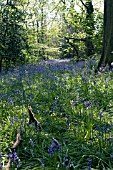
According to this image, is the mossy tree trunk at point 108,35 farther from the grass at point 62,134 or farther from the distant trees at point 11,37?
the distant trees at point 11,37

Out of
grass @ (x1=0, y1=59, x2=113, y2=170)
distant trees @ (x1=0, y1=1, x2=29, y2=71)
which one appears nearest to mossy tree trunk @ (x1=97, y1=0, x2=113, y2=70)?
grass @ (x1=0, y1=59, x2=113, y2=170)

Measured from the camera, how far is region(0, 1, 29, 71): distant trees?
507 inches

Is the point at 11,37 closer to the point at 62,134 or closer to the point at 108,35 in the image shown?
the point at 108,35

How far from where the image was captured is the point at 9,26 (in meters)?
12.9

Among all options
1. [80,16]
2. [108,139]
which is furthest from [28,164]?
[80,16]

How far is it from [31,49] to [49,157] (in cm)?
1134

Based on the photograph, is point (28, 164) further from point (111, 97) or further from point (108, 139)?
point (111, 97)

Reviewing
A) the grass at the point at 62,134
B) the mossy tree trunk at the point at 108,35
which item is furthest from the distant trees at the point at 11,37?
the grass at the point at 62,134

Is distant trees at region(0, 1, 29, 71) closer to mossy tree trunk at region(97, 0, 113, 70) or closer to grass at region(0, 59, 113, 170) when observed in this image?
mossy tree trunk at region(97, 0, 113, 70)

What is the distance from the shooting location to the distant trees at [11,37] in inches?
507

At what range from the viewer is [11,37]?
1292cm

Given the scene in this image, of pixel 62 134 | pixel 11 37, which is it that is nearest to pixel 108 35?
pixel 62 134

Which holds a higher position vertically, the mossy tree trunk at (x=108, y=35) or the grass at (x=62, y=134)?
the mossy tree trunk at (x=108, y=35)

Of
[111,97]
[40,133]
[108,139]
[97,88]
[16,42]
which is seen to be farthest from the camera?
[16,42]
